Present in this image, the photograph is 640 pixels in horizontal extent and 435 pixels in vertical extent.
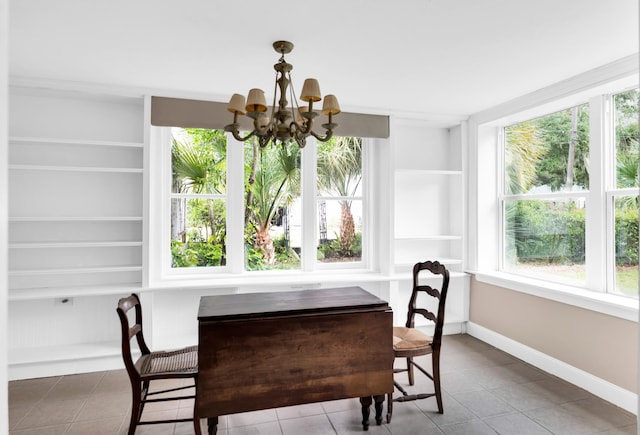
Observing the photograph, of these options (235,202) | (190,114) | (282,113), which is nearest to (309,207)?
(235,202)

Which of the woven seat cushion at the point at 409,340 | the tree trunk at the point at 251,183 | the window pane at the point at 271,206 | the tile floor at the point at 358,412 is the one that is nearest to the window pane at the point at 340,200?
the window pane at the point at 271,206

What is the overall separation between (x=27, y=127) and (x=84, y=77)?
772 mm

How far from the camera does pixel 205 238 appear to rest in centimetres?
366

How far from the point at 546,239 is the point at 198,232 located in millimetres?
3112

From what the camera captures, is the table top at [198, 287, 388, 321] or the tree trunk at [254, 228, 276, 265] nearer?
the table top at [198, 287, 388, 321]

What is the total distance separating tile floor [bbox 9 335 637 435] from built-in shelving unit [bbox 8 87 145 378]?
1.18 ft

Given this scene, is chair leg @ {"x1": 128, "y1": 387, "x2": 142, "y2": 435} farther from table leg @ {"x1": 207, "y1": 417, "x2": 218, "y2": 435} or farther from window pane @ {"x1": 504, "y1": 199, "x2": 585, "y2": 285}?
window pane @ {"x1": 504, "y1": 199, "x2": 585, "y2": 285}

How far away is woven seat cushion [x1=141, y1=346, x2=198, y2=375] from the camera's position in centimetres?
213

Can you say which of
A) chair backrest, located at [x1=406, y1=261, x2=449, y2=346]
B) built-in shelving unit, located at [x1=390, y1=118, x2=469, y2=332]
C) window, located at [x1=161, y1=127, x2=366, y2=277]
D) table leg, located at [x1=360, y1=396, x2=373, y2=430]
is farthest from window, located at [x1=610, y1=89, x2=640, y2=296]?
window, located at [x1=161, y1=127, x2=366, y2=277]

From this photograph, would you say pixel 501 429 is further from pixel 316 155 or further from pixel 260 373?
pixel 316 155

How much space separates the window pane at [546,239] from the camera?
3.12 meters

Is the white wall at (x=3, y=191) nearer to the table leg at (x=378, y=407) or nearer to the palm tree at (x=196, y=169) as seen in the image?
the table leg at (x=378, y=407)

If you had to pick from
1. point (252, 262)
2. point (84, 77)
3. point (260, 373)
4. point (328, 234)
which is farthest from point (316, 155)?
point (260, 373)

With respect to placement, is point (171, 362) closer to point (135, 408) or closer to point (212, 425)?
point (135, 408)
